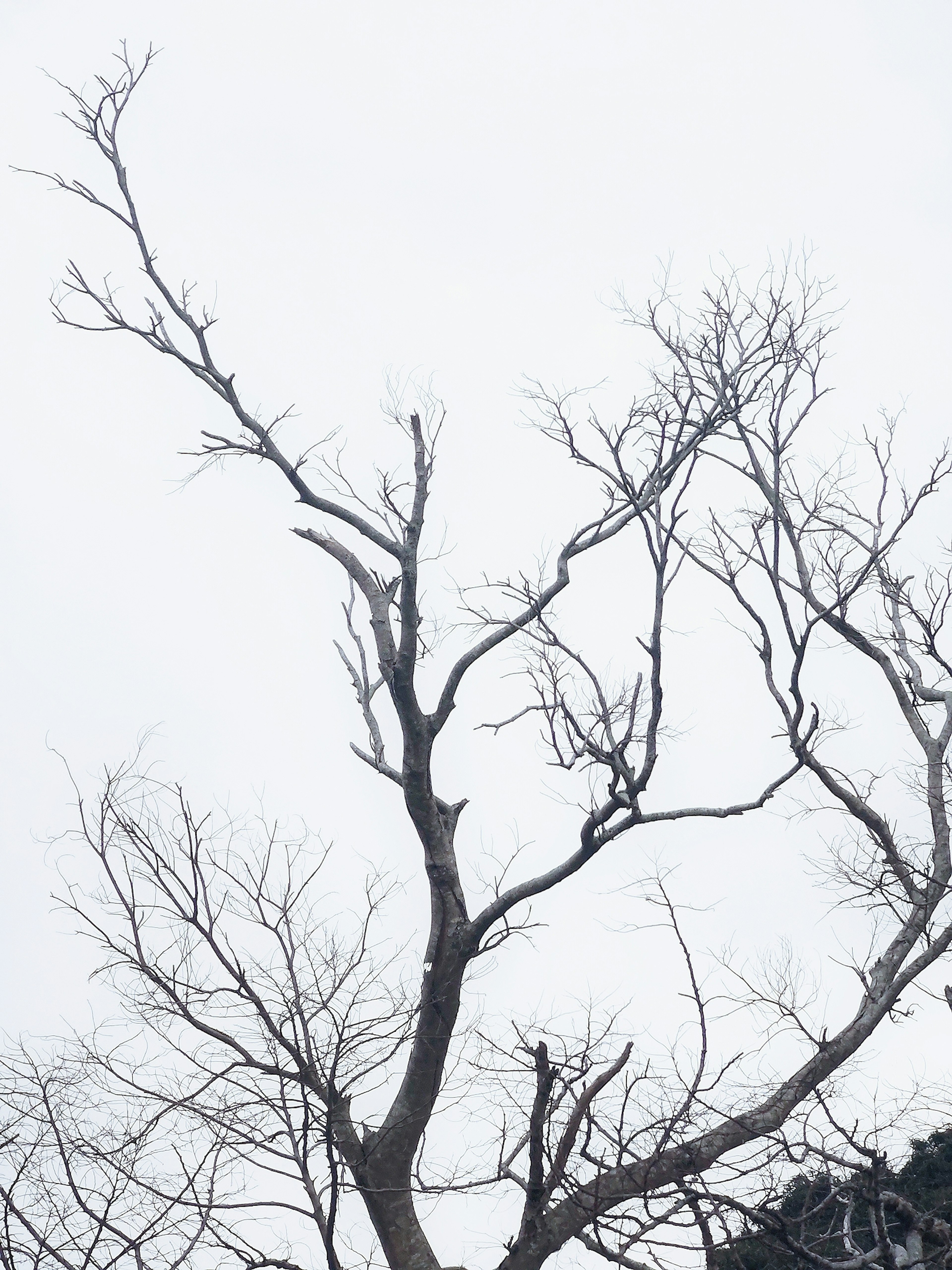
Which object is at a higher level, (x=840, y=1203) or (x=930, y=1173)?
(x=930, y=1173)

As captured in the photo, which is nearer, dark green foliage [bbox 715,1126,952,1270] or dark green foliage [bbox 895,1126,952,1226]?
dark green foliage [bbox 715,1126,952,1270]

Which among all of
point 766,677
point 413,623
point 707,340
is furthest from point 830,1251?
point 707,340

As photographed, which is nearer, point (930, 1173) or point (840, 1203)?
point (840, 1203)

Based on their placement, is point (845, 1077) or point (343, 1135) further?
point (845, 1077)

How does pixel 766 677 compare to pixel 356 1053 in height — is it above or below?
above

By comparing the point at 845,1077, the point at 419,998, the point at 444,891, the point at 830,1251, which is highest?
the point at 444,891

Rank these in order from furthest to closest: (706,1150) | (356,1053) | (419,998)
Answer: (419,998)
(706,1150)
(356,1053)

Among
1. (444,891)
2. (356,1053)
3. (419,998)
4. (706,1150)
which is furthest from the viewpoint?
(444,891)

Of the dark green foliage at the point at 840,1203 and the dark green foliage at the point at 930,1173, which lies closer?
the dark green foliage at the point at 840,1203

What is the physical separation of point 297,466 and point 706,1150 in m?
6.29

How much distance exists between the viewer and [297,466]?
948 cm

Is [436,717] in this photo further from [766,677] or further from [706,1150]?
[706,1150]

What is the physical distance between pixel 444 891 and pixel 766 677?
3.19 m

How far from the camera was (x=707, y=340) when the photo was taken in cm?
920
